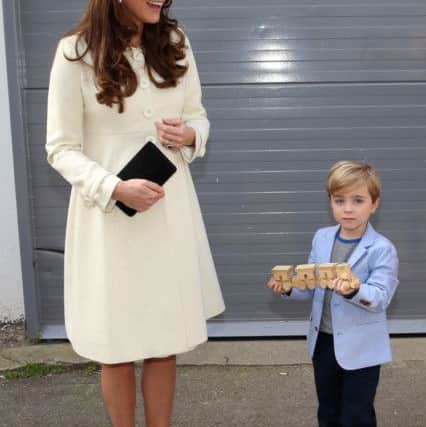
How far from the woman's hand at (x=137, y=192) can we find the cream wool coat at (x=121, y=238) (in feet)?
0.21

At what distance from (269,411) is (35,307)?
182 centimetres

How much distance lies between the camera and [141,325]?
2.67 metres

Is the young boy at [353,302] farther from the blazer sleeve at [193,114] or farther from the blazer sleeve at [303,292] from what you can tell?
the blazer sleeve at [193,114]

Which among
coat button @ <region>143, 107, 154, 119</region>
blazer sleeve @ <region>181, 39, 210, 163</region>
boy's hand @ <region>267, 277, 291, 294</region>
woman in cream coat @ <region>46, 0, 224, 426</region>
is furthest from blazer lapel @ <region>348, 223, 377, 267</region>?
coat button @ <region>143, 107, 154, 119</region>

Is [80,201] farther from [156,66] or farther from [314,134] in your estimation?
[314,134]

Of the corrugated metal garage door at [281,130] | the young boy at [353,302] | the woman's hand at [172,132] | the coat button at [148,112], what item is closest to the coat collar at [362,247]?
the young boy at [353,302]

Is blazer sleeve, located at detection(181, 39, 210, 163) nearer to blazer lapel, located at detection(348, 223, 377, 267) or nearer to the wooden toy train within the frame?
the wooden toy train

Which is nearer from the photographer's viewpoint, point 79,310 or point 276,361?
point 79,310

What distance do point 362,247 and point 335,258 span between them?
14cm

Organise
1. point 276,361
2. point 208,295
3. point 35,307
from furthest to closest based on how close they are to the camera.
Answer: point 35,307 < point 276,361 < point 208,295

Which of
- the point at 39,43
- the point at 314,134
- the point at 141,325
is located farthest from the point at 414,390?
the point at 39,43

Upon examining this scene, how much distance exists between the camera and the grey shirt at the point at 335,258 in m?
2.83

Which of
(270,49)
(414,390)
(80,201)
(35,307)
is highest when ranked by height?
(270,49)

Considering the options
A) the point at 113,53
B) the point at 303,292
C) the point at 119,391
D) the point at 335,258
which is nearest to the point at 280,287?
the point at 303,292
